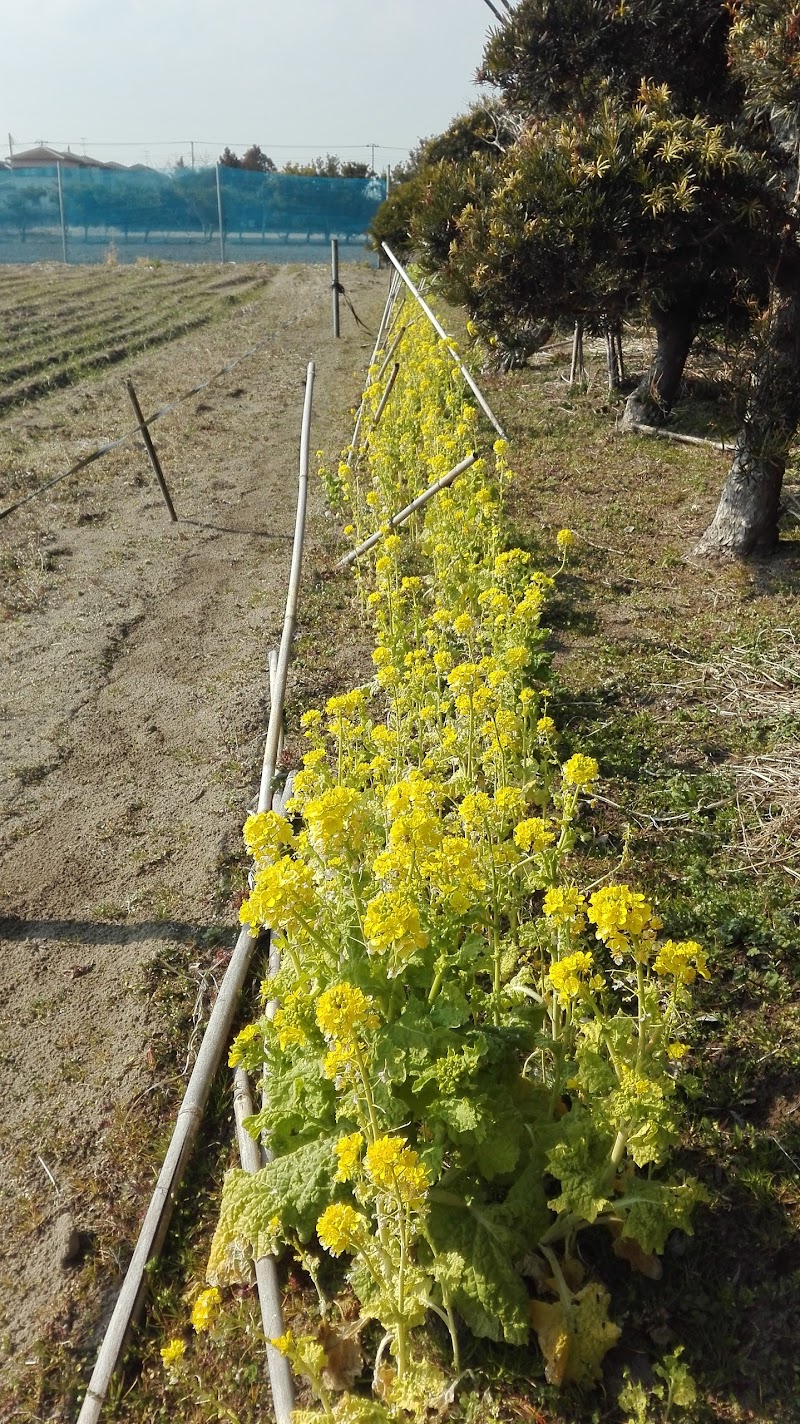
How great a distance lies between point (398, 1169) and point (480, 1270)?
20.1 inches

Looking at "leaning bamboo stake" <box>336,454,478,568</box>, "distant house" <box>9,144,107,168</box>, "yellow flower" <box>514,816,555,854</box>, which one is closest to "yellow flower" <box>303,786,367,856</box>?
"yellow flower" <box>514,816,555,854</box>

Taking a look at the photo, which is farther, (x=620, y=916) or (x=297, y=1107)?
(x=297, y=1107)

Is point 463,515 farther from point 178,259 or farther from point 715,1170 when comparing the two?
point 178,259

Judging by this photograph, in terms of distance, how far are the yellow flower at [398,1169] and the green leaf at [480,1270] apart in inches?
14.8

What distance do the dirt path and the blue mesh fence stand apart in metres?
28.5

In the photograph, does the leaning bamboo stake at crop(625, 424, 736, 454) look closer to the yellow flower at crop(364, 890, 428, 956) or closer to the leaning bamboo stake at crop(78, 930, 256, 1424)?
the leaning bamboo stake at crop(78, 930, 256, 1424)

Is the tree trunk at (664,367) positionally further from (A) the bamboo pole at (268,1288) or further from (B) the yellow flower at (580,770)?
(A) the bamboo pole at (268,1288)

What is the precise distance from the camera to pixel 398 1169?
1809mm

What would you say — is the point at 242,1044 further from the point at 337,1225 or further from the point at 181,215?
the point at 181,215

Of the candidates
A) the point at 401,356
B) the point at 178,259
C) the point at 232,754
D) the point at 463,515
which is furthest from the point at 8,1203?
the point at 178,259

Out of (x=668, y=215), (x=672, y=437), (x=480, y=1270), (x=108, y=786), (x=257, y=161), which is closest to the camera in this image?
(x=480, y=1270)

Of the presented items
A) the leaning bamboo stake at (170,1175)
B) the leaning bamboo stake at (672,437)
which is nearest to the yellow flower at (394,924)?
the leaning bamboo stake at (170,1175)

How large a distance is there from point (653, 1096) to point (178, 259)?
37734 mm

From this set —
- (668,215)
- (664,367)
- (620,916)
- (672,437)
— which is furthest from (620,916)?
(664,367)
